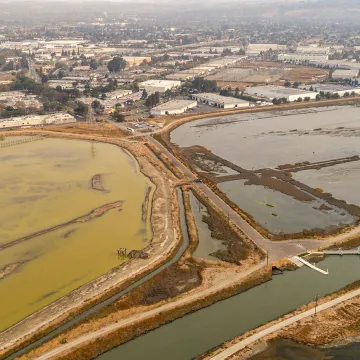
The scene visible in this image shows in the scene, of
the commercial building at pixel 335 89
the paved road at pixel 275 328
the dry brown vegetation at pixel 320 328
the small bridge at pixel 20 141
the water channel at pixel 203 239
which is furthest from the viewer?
the commercial building at pixel 335 89

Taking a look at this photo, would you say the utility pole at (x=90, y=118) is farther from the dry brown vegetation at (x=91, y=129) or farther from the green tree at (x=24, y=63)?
the green tree at (x=24, y=63)

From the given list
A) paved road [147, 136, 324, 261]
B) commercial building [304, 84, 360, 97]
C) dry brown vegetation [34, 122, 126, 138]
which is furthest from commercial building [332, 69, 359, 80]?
paved road [147, 136, 324, 261]

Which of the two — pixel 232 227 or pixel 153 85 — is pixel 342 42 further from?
pixel 232 227

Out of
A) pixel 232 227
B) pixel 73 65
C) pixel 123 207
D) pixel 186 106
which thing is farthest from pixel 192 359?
pixel 73 65

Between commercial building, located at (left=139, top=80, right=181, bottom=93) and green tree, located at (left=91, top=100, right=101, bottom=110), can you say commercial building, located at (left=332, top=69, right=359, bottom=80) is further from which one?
green tree, located at (left=91, top=100, right=101, bottom=110)

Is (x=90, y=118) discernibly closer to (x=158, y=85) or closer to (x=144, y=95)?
(x=144, y=95)

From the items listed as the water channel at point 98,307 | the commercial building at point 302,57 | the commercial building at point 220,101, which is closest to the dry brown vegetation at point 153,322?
the water channel at point 98,307
